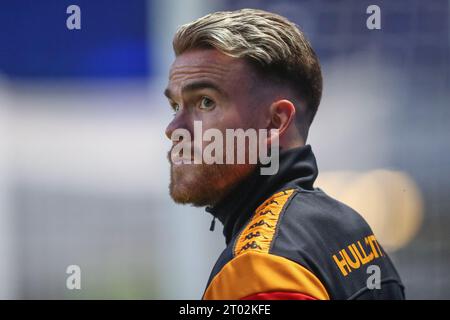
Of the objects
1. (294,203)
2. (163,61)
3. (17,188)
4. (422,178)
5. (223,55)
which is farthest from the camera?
(17,188)

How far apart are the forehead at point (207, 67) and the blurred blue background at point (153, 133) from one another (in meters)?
2.18

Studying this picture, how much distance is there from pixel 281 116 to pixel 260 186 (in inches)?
6.2

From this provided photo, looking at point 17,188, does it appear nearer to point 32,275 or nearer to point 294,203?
point 32,275

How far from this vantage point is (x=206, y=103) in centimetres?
182

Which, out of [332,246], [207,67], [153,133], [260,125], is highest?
[207,67]

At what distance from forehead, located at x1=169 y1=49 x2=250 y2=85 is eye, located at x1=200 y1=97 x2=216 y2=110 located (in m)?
0.05

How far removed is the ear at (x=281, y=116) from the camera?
1812 mm

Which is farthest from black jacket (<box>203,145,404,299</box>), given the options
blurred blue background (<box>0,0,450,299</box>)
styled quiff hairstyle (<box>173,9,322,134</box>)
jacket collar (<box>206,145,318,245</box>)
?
blurred blue background (<box>0,0,450,299</box>)

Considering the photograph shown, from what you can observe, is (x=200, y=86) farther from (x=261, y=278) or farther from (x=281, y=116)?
(x=261, y=278)

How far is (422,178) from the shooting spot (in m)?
4.32

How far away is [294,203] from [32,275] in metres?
3.13

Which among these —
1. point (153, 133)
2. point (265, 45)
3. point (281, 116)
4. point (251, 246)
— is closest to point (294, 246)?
point (251, 246)

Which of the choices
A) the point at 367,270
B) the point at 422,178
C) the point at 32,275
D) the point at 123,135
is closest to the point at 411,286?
the point at 422,178

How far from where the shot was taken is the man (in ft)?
5.63
